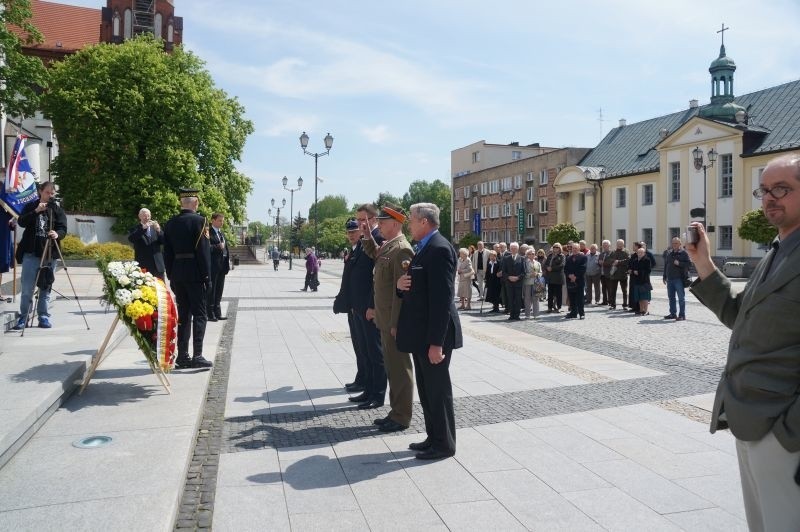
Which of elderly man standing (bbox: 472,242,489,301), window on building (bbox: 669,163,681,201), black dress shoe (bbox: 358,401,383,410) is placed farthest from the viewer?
window on building (bbox: 669,163,681,201)

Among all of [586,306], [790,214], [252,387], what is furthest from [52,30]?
[790,214]

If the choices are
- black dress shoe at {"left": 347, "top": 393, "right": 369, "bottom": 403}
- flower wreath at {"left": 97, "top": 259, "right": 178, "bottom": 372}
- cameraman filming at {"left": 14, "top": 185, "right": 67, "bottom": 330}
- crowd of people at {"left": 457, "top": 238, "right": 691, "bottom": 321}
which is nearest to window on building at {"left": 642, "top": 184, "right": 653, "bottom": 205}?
crowd of people at {"left": 457, "top": 238, "right": 691, "bottom": 321}

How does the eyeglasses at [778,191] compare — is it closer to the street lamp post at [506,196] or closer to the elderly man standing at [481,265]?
the elderly man standing at [481,265]

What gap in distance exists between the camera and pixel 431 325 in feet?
16.1

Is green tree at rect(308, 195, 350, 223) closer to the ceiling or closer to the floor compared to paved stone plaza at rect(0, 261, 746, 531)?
closer to the ceiling

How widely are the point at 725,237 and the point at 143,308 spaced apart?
45781 mm

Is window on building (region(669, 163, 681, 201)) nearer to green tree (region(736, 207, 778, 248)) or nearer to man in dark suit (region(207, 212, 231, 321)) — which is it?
green tree (region(736, 207, 778, 248))

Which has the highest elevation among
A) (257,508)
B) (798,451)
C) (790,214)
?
(790,214)

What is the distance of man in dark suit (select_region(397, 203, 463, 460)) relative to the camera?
491 cm

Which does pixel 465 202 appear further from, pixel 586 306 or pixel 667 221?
pixel 586 306

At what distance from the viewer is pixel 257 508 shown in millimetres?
4059

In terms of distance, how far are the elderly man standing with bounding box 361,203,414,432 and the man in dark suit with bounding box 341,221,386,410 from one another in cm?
71

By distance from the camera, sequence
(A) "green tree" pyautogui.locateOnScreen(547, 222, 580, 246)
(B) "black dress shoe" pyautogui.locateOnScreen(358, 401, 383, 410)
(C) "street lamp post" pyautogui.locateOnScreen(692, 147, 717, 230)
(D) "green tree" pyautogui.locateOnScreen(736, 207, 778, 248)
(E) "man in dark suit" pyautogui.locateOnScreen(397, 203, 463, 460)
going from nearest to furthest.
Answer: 1. (E) "man in dark suit" pyautogui.locateOnScreen(397, 203, 463, 460)
2. (B) "black dress shoe" pyautogui.locateOnScreen(358, 401, 383, 410)
3. (D) "green tree" pyautogui.locateOnScreen(736, 207, 778, 248)
4. (C) "street lamp post" pyautogui.locateOnScreen(692, 147, 717, 230)
5. (A) "green tree" pyautogui.locateOnScreen(547, 222, 580, 246)

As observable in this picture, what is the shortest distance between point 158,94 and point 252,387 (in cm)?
3415
